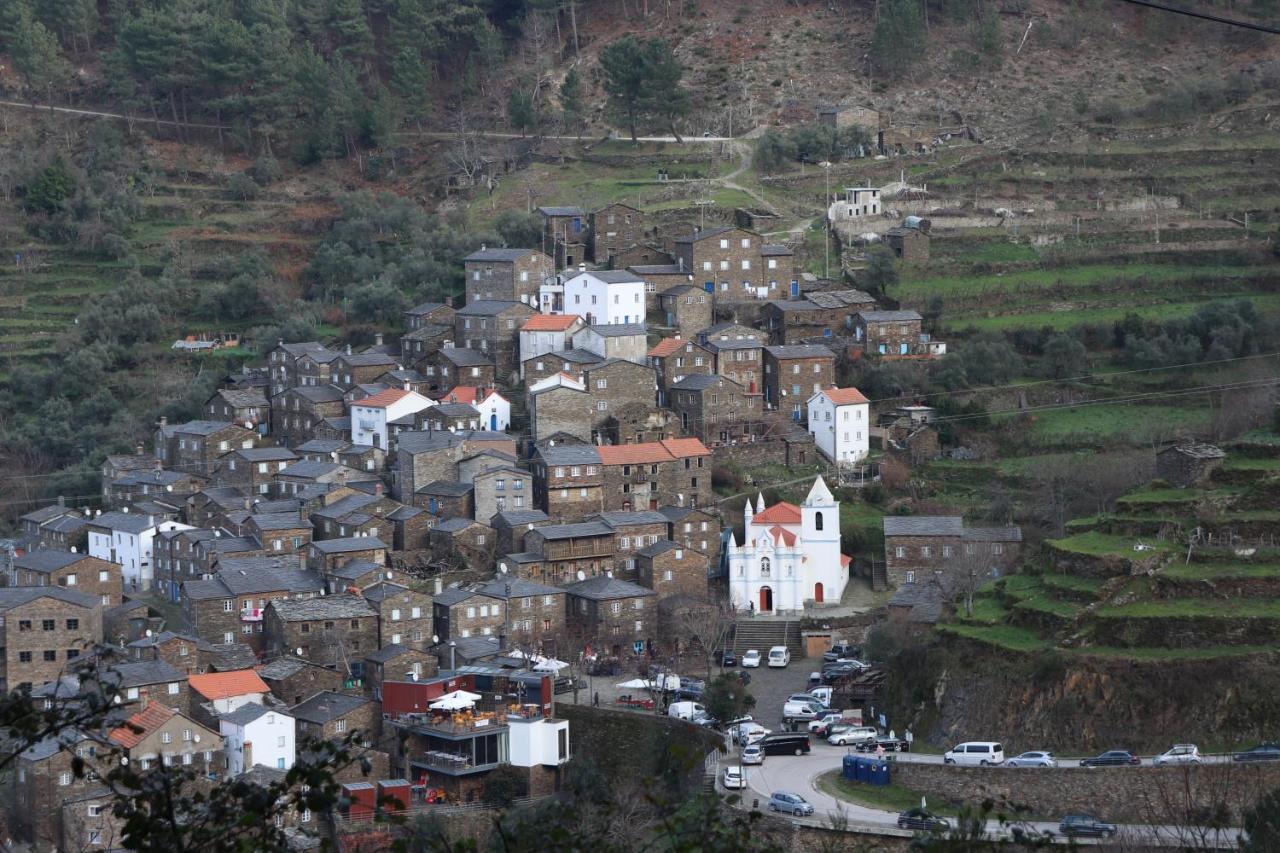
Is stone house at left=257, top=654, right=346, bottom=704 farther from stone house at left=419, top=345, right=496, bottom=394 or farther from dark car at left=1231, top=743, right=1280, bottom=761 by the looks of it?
dark car at left=1231, top=743, right=1280, bottom=761

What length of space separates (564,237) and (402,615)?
1932cm

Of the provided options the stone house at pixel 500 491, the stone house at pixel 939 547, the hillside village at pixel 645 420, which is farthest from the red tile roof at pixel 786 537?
the stone house at pixel 500 491

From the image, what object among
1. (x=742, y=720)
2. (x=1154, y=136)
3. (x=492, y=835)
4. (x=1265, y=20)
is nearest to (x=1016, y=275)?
(x=1154, y=136)

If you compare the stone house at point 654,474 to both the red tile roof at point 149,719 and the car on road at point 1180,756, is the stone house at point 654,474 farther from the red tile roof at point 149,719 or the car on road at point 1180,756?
the car on road at point 1180,756

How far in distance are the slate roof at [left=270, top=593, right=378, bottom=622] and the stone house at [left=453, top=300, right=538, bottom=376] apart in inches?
465

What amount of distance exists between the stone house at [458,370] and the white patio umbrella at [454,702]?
1514 cm

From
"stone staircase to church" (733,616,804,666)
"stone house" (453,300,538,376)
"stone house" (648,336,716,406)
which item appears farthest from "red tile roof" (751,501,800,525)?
"stone house" (453,300,538,376)

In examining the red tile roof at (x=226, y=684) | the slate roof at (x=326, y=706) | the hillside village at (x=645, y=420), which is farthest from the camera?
the red tile roof at (x=226, y=684)

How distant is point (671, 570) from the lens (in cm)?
5103

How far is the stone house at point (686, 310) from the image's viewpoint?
60.0 metres

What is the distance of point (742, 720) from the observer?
43.8 meters

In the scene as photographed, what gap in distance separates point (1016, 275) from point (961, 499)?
40.5 ft

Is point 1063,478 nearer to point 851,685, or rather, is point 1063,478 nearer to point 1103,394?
point 1103,394

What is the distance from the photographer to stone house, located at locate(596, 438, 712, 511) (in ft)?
176
